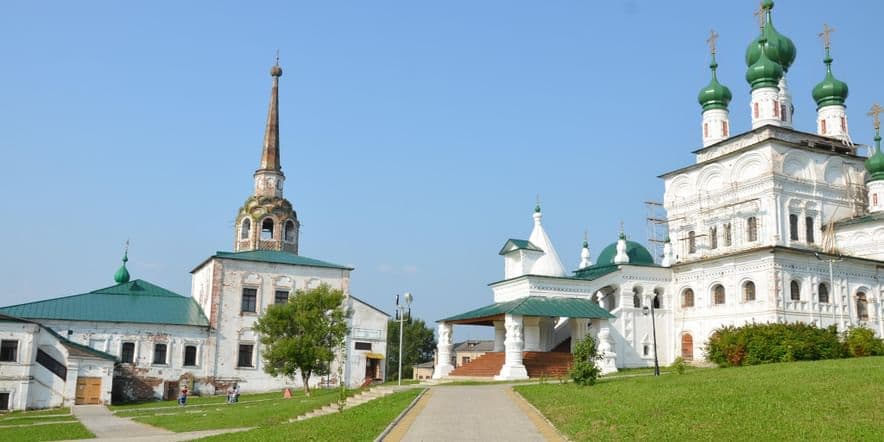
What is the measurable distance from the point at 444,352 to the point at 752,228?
15.8 meters

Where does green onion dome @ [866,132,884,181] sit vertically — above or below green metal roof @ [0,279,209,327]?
above

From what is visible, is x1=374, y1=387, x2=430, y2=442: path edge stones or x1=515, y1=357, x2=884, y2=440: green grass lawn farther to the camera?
x1=374, y1=387, x2=430, y2=442: path edge stones

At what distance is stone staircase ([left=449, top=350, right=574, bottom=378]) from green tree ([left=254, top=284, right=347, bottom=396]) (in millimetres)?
5703

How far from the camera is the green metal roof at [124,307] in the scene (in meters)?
39.6

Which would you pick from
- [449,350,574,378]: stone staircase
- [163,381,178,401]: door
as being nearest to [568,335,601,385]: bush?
[449,350,574,378]: stone staircase

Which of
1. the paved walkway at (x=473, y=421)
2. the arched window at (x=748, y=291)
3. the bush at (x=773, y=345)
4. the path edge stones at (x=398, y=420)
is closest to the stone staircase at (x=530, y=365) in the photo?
the bush at (x=773, y=345)

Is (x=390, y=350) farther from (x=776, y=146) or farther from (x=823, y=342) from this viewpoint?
(x=823, y=342)

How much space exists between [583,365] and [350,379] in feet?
74.6

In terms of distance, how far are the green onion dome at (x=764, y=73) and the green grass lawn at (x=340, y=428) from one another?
29403 millimetres

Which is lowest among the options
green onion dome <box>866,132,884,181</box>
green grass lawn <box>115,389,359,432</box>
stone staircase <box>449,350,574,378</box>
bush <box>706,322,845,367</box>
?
green grass lawn <box>115,389,359,432</box>

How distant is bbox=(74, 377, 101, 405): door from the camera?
36.7m

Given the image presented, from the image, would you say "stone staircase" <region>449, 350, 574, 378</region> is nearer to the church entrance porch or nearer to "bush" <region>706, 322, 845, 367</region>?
the church entrance porch

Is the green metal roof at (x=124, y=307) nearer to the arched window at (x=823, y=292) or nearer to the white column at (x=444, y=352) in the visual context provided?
the white column at (x=444, y=352)

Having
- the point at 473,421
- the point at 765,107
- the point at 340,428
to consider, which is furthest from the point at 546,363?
the point at 340,428
